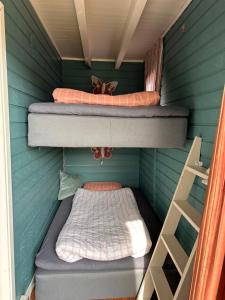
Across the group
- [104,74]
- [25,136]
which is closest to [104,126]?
[25,136]

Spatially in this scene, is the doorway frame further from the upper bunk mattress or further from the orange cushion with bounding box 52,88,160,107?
the orange cushion with bounding box 52,88,160,107

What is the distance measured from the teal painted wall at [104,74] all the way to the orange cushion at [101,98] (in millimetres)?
1984

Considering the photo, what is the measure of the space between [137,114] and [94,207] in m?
1.48

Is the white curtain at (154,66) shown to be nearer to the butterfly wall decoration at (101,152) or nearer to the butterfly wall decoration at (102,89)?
the butterfly wall decoration at (102,89)

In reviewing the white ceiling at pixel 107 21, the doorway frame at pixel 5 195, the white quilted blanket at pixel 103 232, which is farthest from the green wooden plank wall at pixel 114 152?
the doorway frame at pixel 5 195

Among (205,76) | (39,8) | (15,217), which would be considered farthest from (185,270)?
(39,8)

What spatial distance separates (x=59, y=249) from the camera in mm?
1856

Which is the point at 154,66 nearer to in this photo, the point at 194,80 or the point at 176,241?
the point at 194,80

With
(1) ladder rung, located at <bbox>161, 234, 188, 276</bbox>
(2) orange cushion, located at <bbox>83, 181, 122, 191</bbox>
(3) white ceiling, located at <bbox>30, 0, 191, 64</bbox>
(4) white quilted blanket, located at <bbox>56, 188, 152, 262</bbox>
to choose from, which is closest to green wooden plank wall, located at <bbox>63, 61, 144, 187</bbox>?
(2) orange cushion, located at <bbox>83, 181, 122, 191</bbox>

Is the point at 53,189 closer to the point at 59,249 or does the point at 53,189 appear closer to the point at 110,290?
the point at 59,249

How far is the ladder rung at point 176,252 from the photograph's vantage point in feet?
4.50

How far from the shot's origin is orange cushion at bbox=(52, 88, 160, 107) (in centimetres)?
178

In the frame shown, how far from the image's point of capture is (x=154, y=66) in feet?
9.39

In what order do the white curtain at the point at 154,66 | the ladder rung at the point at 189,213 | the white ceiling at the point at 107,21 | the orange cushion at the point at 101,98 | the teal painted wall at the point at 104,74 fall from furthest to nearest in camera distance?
the teal painted wall at the point at 104,74, the white curtain at the point at 154,66, the white ceiling at the point at 107,21, the orange cushion at the point at 101,98, the ladder rung at the point at 189,213
